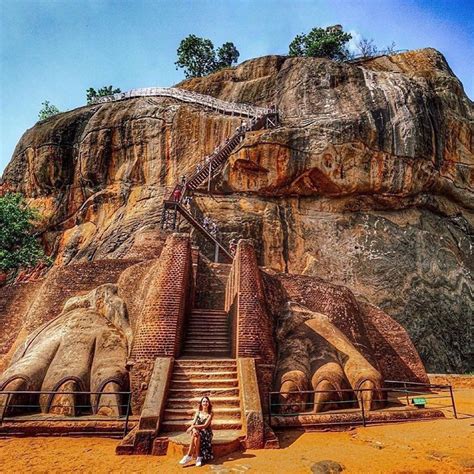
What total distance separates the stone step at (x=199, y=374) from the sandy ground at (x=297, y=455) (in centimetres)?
154

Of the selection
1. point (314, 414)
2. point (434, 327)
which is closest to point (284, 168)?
point (434, 327)

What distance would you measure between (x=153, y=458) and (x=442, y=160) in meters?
24.9

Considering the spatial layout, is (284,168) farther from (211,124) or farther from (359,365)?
(359,365)

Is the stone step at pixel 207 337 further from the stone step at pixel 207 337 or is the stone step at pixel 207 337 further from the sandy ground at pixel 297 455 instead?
the sandy ground at pixel 297 455

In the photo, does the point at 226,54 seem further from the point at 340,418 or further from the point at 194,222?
the point at 340,418

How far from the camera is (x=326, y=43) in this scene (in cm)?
3722

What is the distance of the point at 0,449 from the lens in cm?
588

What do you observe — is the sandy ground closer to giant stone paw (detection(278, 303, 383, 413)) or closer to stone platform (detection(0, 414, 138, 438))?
stone platform (detection(0, 414, 138, 438))

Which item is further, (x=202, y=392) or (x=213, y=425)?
(x=202, y=392)

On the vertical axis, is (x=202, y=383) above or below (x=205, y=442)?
above

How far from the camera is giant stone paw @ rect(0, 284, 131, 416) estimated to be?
24.2 feet

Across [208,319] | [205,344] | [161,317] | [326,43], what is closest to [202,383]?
[161,317]

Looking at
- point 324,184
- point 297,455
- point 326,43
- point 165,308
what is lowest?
point 297,455

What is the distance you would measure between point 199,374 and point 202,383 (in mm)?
250
